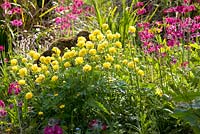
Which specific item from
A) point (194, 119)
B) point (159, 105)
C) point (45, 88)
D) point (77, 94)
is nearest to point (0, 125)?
point (45, 88)

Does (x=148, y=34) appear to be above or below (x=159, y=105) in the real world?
above

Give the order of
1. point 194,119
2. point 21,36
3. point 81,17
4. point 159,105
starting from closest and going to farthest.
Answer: point 194,119 < point 159,105 < point 21,36 < point 81,17

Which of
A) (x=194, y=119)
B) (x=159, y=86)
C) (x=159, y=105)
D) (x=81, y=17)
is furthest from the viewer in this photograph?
(x=81, y=17)

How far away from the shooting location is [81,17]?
6965 millimetres

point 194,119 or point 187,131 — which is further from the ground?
point 194,119

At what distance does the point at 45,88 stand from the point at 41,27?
129 inches

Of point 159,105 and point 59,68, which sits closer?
point 159,105

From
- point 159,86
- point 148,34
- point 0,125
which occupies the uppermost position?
point 148,34

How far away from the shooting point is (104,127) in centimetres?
319

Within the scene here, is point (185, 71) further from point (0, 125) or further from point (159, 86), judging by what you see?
→ point (0, 125)

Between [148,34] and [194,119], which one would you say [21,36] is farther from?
[194,119]

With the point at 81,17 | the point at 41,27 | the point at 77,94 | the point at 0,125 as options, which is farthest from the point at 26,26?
the point at 77,94

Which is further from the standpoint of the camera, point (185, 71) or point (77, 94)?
point (185, 71)

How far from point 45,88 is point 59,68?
197 mm
